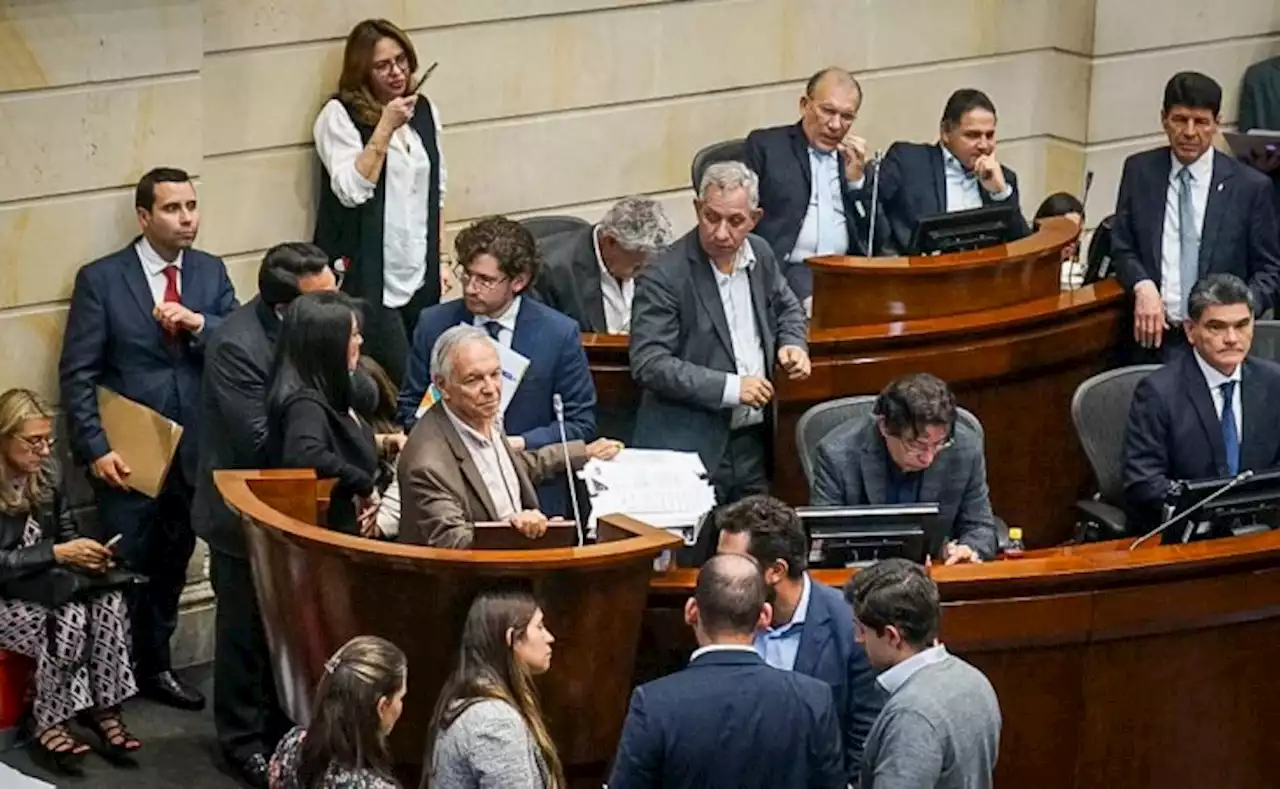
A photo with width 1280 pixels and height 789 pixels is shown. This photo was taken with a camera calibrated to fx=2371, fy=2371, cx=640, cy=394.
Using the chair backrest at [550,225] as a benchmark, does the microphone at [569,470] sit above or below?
below

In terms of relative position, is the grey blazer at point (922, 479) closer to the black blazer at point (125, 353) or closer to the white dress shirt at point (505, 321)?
the white dress shirt at point (505, 321)

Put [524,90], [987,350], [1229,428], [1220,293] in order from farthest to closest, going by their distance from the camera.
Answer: [524,90], [987,350], [1229,428], [1220,293]

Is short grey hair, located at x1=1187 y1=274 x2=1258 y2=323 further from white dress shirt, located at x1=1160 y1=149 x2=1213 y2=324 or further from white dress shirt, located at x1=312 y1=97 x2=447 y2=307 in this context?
white dress shirt, located at x1=312 y1=97 x2=447 y2=307

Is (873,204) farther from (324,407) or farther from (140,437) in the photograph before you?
(324,407)

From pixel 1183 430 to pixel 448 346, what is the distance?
86.2 inches

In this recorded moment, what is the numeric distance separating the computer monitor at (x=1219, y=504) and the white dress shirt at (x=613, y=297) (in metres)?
1.81

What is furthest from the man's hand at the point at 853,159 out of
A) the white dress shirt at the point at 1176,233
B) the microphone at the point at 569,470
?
the microphone at the point at 569,470

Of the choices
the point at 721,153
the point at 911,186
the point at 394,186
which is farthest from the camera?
the point at 721,153

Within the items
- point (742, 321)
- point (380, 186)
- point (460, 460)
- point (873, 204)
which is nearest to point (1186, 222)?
point (873, 204)

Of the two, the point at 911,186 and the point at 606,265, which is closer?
the point at 606,265

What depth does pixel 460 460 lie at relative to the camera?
5.49 metres

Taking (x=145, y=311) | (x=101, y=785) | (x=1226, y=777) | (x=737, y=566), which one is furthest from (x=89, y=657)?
(x=1226, y=777)

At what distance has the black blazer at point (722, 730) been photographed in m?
4.46

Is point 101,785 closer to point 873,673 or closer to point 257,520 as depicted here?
point 257,520
